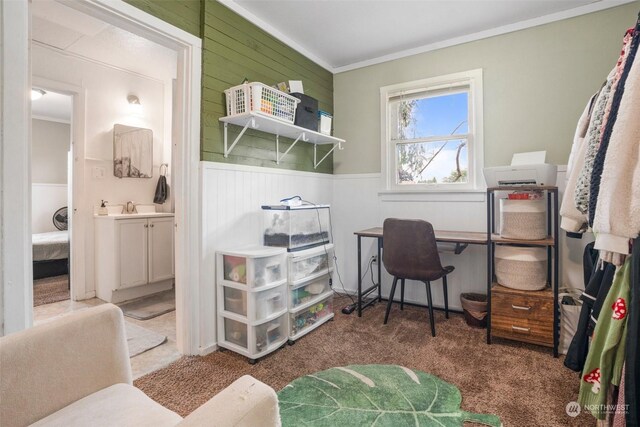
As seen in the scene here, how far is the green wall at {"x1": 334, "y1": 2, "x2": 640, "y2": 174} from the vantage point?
7.70 feet

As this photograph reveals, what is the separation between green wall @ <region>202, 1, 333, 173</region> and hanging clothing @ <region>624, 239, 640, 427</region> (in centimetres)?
218

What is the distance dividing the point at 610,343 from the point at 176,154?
7.66ft

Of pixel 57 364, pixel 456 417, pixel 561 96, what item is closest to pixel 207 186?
pixel 57 364

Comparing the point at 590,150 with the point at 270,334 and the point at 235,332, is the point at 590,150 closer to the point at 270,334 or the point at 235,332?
the point at 270,334

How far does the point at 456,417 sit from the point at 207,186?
1.94 metres

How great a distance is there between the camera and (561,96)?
8.09 feet

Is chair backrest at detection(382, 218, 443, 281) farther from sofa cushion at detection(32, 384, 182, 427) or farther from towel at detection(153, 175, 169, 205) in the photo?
towel at detection(153, 175, 169, 205)

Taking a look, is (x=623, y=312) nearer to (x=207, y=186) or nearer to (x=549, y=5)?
(x=207, y=186)

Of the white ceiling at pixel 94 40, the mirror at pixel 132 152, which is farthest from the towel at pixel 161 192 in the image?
the white ceiling at pixel 94 40

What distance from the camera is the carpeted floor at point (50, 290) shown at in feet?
10.3

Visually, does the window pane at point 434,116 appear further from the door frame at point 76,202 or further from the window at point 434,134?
the door frame at point 76,202

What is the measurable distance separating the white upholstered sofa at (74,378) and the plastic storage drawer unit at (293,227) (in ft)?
4.53

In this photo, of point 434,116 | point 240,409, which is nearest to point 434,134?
point 434,116

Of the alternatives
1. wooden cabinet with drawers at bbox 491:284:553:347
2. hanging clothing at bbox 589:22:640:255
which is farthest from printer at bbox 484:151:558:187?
hanging clothing at bbox 589:22:640:255
